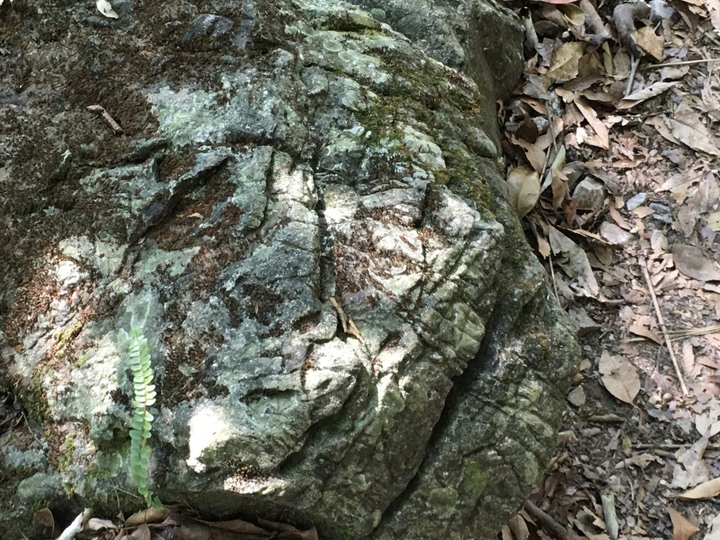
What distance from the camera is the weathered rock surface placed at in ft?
6.75

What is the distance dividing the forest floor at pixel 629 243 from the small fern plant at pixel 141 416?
1.59 meters

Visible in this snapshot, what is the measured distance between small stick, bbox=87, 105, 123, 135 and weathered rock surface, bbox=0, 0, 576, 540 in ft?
0.05

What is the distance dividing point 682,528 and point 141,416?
2435 mm

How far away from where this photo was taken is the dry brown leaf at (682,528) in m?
2.94

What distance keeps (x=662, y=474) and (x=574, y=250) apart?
125 cm

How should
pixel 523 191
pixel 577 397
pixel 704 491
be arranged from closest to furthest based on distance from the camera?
pixel 704 491
pixel 577 397
pixel 523 191

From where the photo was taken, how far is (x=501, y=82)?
3.93 meters

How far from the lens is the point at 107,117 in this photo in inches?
96.6

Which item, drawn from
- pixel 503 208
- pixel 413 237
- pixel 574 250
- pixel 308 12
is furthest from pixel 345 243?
pixel 574 250

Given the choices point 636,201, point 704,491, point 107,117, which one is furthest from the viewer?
point 636,201

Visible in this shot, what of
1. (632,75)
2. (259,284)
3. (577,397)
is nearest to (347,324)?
(259,284)

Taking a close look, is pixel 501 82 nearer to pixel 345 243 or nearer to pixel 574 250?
pixel 574 250

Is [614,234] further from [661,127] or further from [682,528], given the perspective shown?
[682,528]

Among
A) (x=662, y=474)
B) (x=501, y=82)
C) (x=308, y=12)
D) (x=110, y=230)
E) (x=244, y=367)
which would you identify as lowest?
(x=662, y=474)
